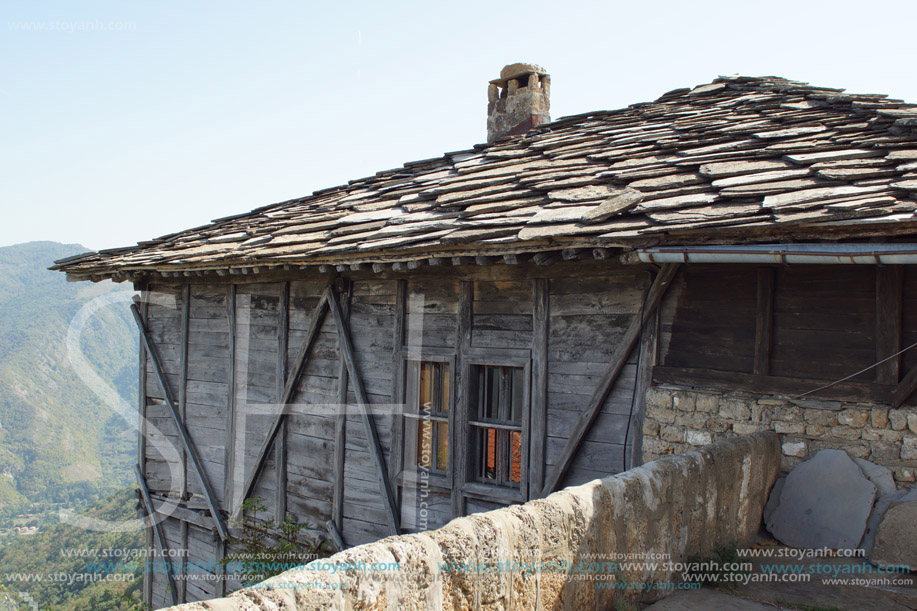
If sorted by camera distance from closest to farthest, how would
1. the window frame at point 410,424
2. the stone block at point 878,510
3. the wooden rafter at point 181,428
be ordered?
the stone block at point 878,510 < the window frame at point 410,424 < the wooden rafter at point 181,428

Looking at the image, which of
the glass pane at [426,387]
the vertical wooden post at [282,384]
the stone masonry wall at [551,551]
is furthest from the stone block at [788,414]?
the vertical wooden post at [282,384]

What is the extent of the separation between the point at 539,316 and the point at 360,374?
2125 mm

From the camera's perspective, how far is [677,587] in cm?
314

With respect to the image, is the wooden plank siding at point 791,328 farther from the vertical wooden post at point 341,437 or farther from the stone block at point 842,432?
the vertical wooden post at point 341,437

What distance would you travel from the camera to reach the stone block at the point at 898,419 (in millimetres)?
3824

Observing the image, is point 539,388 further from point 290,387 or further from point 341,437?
point 290,387

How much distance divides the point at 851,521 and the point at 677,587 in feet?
4.64

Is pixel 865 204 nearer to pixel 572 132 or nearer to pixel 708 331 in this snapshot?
pixel 708 331

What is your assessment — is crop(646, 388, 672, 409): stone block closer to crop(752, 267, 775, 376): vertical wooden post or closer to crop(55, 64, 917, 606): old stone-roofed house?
crop(55, 64, 917, 606): old stone-roofed house

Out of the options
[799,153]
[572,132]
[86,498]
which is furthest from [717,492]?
[86,498]

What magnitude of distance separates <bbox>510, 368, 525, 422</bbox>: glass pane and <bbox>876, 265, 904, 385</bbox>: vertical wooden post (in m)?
2.60

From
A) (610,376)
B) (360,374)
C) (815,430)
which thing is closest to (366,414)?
(360,374)

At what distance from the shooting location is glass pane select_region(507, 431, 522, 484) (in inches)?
222

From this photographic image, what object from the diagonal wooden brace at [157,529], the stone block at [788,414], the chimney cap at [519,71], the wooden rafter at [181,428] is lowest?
the diagonal wooden brace at [157,529]
